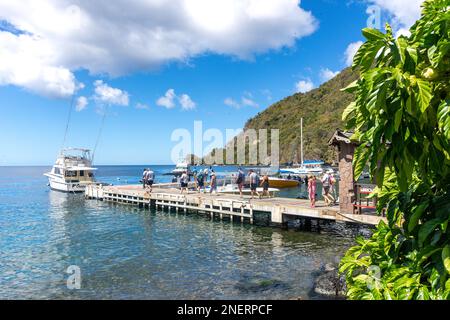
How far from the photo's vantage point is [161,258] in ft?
53.2

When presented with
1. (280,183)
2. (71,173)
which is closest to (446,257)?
(280,183)

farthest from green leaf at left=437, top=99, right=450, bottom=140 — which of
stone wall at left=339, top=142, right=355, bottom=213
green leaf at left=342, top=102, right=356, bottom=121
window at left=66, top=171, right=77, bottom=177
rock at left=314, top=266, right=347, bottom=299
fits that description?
window at left=66, top=171, right=77, bottom=177

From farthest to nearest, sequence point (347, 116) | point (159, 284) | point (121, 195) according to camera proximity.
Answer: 1. point (121, 195)
2. point (159, 284)
3. point (347, 116)

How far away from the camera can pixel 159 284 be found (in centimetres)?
1273

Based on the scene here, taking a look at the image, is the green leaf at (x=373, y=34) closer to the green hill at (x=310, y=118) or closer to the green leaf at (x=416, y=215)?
the green leaf at (x=416, y=215)

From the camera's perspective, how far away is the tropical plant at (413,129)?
6.63 ft

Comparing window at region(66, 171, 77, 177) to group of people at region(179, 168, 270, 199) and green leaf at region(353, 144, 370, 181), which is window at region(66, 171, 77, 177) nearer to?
group of people at region(179, 168, 270, 199)

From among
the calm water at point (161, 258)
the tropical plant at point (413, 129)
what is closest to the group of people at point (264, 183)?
the calm water at point (161, 258)

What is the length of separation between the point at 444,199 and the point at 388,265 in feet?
2.51

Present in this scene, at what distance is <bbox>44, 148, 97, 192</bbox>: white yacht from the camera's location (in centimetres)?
4978

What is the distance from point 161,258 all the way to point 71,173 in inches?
1601

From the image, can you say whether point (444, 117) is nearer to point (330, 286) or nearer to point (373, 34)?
point (373, 34)

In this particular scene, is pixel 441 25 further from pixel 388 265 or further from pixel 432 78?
pixel 388 265
